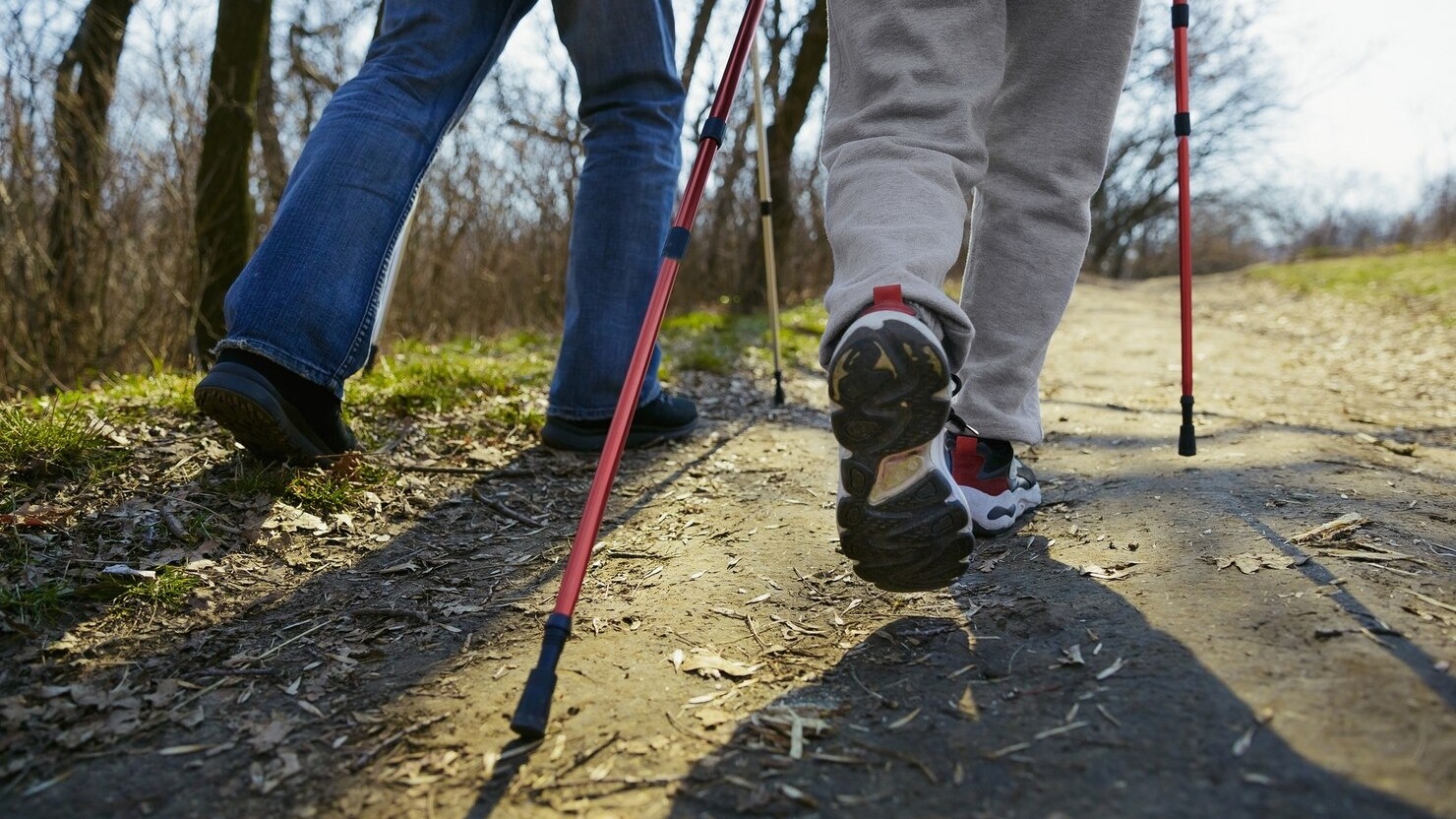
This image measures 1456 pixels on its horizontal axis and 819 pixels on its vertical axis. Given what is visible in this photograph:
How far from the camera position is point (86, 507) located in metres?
1.87

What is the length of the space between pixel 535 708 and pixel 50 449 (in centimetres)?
152

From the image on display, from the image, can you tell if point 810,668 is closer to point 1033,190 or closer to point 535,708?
point 535,708

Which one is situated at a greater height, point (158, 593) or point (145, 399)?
point (145, 399)

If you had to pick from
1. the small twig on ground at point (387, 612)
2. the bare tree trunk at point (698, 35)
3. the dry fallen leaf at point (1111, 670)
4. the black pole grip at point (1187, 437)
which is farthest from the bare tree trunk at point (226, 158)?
the bare tree trunk at point (698, 35)

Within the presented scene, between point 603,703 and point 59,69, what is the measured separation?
5.80m

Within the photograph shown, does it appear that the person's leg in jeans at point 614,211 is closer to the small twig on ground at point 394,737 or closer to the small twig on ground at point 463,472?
the small twig on ground at point 463,472

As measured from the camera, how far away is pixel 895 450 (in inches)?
51.6

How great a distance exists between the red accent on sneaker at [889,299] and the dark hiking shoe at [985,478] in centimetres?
67

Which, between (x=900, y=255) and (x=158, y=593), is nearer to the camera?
(x=900, y=255)

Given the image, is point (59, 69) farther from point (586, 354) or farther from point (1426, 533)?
point (1426, 533)

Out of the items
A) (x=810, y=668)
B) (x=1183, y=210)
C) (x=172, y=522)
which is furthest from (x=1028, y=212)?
(x=172, y=522)

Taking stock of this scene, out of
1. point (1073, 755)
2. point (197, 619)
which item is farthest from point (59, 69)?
point (1073, 755)

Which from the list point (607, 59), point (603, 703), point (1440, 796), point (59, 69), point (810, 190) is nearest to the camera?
point (1440, 796)

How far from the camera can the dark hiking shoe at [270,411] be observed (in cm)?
183
